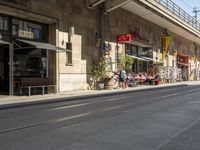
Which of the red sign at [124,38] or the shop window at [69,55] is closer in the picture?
the shop window at [69,55]

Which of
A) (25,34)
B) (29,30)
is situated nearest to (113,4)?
(29,30)

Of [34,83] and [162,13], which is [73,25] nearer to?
[34,83]

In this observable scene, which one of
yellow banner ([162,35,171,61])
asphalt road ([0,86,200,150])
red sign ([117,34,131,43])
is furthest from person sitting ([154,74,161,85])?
asphalt road ([0,86,200,150])

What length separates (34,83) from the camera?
79.6 feet

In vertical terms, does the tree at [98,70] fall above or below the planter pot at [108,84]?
above

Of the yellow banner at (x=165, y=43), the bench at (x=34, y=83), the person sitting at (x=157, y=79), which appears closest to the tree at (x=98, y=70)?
the bench at (x=34, y=83)

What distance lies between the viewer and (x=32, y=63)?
26578 mm

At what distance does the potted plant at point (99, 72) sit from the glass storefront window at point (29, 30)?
576 centimetres

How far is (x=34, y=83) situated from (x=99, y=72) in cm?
836

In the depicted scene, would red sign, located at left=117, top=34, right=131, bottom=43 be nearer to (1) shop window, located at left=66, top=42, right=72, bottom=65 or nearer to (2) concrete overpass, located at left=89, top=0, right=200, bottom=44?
(2) concrete overpass, located at left=89, top=0, right=200, bottom=44

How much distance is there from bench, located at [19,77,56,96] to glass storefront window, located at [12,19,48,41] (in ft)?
8.56

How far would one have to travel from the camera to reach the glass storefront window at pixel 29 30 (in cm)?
2461

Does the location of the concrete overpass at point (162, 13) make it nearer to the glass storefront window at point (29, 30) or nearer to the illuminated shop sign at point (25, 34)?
the glass storefront window at point (29, 30)

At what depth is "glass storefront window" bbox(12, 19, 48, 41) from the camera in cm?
2461
